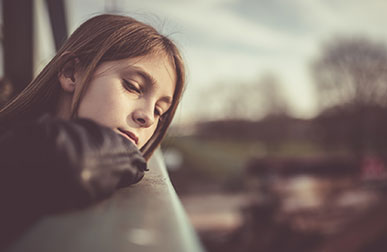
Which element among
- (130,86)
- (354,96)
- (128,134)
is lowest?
(354,96)

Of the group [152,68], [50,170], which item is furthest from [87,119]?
[152,68]

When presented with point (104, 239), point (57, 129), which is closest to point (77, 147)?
point (57, 129)

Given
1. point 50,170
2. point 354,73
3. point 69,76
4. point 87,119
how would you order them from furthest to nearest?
point 354,73 → point 69,76 → point 87,119 → point 50,170

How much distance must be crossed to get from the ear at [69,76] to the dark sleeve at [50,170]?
16.7 inches

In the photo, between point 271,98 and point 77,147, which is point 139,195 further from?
point 271,98

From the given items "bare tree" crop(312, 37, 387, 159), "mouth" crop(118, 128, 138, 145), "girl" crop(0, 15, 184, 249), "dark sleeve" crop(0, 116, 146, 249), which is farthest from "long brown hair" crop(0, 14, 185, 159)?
"bare tree" crop(312, 37, 387, 159)

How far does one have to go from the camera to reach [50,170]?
49 centimetres

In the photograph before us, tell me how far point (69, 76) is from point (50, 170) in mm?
559

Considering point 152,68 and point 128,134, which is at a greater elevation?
point 152,68

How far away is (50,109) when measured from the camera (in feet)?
3.28

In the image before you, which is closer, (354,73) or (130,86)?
(130,86)

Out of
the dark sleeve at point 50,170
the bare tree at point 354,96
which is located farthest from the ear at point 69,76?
the bare tree at point 354,96

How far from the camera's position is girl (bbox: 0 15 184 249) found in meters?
0.49

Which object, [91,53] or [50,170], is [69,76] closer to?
[91,53]
